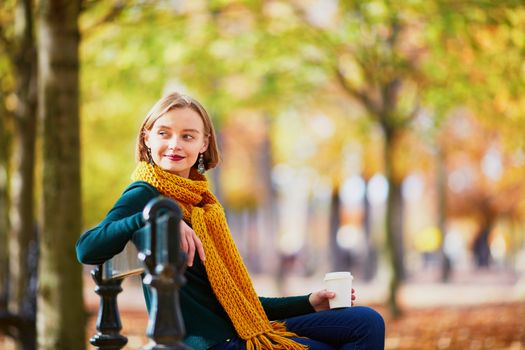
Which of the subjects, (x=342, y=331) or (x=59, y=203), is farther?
(x=59, y=203)

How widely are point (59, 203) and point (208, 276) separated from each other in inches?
137

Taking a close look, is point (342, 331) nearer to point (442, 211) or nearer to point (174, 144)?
point (174, 144)

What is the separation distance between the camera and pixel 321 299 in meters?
3.62

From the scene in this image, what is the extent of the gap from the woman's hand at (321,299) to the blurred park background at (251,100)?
3.30 m

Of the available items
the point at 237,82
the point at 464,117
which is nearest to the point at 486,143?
the point at 464,117

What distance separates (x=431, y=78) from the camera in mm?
14242

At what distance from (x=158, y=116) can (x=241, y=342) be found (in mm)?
842

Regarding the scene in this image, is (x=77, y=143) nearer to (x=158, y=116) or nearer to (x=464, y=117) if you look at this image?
(x=158, y=116)

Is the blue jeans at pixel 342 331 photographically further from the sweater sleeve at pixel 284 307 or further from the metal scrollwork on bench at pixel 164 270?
the metal scrollwork on bench at pixel 164 270

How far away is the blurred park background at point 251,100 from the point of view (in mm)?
6746

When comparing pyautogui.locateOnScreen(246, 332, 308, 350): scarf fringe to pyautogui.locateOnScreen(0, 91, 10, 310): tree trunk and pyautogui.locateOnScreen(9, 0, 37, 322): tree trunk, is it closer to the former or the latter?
pyautogui.locateOnScreen(9, 0, 37, 322): tree trunk

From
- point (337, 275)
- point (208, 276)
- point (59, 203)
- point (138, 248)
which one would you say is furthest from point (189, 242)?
point (59, 203)

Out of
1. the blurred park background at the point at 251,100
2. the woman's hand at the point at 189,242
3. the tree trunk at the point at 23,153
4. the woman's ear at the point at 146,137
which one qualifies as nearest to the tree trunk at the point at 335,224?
the blurred park background at the point at 251,100

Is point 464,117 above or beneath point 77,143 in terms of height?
above
